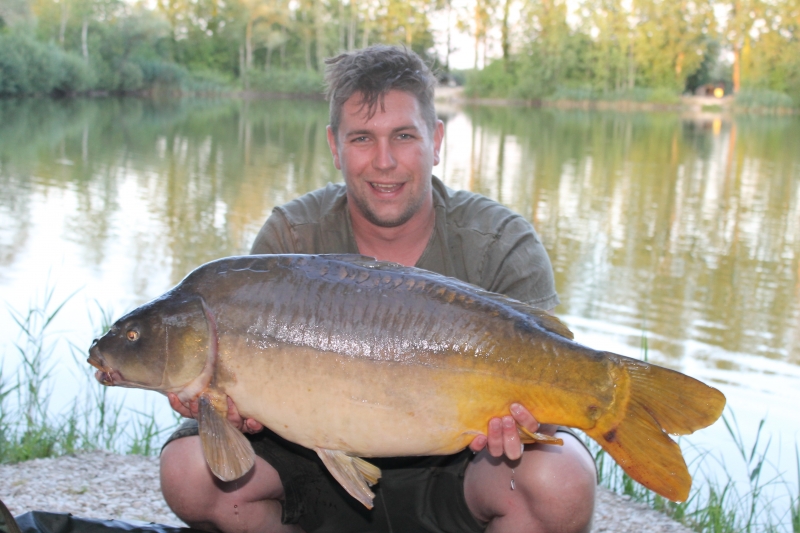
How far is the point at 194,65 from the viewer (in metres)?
50.9

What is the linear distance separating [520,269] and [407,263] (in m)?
0.39

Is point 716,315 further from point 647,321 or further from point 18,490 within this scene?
point 18,490

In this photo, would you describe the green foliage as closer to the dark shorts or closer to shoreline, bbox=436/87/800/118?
the dark shorts


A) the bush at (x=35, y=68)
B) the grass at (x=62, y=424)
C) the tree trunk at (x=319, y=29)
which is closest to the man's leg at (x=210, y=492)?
the grass at (x=62, y=424)

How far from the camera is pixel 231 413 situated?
1933 mm

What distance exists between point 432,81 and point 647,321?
13.3ft

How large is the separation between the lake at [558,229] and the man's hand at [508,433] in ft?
6.66

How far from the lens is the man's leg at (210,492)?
7.23 feet

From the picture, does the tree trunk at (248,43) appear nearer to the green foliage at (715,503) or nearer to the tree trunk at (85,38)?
the tree trunk at (85,38)

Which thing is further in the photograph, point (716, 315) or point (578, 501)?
point (716, 315)

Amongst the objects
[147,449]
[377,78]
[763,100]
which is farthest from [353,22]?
[377,78]

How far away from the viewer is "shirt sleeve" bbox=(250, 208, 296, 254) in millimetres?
2607

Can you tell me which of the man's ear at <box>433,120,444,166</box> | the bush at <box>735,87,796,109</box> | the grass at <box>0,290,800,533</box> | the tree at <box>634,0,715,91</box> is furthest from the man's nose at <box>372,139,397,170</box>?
the tree at <box>634,0,715,91</box>

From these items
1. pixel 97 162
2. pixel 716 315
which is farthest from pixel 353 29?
pixel 716 315
